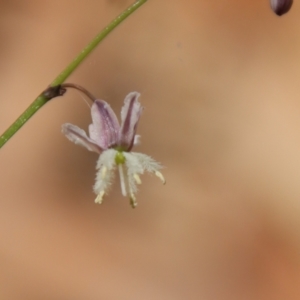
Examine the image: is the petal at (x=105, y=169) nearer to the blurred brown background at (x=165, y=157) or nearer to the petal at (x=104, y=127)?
the petal at (x=104, y=127)

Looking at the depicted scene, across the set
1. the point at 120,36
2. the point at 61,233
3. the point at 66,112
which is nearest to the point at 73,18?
the point at 120,36

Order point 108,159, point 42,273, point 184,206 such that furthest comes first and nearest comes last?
point 184,206 < point 42,273 < point 108,159

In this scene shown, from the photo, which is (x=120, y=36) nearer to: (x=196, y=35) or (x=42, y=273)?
(x=196, y=35)

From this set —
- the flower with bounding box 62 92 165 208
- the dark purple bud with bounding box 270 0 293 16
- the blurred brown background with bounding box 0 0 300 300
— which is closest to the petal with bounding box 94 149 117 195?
the flower with bounding box 62 92 165 208

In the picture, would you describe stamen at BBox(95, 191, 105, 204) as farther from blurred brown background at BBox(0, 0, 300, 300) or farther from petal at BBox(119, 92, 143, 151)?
blurred brown background at BBox(0, 0, 300, 300)

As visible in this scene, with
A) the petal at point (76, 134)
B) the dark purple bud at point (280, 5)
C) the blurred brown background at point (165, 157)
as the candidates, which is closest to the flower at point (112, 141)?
the petal at point (76, 134)

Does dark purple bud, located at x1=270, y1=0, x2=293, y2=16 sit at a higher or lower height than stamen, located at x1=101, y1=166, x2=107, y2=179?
higher
